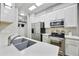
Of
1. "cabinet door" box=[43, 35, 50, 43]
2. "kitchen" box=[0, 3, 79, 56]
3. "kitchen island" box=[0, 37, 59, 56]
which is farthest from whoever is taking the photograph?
"cabinet door" box=[43, 35, 50, 43]

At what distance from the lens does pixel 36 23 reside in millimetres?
1412

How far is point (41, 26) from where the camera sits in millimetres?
1432

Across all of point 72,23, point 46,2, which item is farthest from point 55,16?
point 72,23

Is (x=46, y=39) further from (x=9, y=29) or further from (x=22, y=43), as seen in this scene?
(x=9, y=29)

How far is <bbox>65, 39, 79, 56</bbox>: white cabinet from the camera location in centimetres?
135

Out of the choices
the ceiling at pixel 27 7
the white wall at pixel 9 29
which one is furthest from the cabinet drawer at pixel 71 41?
the white wall at pixel 9 29

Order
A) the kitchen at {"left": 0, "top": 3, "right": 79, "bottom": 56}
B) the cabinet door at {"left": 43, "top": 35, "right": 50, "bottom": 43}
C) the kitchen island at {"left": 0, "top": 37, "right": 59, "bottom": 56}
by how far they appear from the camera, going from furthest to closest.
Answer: the cabinet door at {"left": 43, "top": 35, "right": 50, "bottom": 43}, the kitchen at {"left": 0, "top": 3, "right": 79, "bottom": 56}, the kitchen island at {"left": 0, "top": 37, "right": 59, "bottom": 56}

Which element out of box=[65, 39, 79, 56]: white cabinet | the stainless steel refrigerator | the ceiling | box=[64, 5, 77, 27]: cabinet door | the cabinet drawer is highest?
the ceiling

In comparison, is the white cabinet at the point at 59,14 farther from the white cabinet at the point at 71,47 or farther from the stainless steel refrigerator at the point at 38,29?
the white cabinet at the point at 71,47

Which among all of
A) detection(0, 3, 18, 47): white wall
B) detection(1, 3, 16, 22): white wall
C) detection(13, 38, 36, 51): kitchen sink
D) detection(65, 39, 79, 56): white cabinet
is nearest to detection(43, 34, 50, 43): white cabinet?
detection(13, 38, 36, 51): kitchen sink

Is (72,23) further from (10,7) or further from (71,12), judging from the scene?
(10,7)

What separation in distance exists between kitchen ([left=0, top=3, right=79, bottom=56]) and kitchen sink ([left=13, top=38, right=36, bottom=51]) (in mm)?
15

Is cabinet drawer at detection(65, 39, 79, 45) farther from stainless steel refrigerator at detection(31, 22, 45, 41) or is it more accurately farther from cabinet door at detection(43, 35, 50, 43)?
stainless steel refrigerator at detection(31, 22, 45, 41)

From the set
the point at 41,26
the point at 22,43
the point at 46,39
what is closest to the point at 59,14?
the point at 41,26
